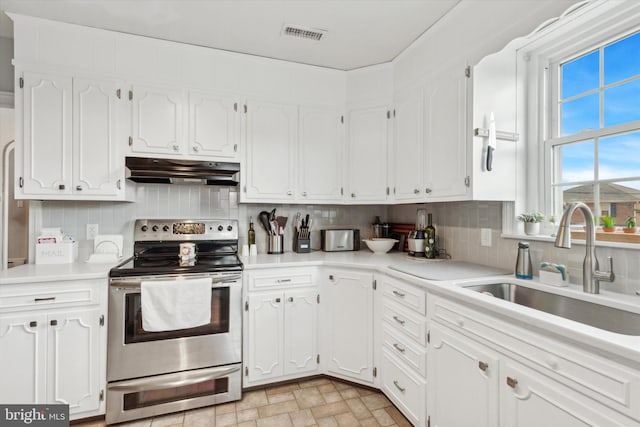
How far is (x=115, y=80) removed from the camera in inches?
89.7

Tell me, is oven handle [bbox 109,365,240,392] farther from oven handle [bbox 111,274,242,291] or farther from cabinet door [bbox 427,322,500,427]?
cabinet door [bbox 427,322,500,427]

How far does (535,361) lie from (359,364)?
4.55 ft

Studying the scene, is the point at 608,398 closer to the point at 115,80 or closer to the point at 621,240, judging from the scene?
the point at 621,240

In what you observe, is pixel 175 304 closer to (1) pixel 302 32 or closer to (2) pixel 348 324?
(2) pixel 348 324

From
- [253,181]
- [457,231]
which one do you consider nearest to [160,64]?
[253,181]

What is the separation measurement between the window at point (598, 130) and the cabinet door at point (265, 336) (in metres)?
1.87

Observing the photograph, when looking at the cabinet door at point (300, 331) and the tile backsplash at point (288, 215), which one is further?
the cabinet door at point (300, 331)

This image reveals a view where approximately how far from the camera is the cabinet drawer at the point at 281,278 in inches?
90.5

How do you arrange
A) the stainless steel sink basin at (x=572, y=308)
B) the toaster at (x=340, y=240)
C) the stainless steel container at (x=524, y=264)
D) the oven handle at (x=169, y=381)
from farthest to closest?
1. the toaster at (x=340, y=240)
2. the oven handle at (x=169, y=381)
3. the stainless steel container at (x=524, y=264)
4. the stainless steel sink basin at (x=572, y=308)

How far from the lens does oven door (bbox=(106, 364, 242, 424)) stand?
198 centimetres

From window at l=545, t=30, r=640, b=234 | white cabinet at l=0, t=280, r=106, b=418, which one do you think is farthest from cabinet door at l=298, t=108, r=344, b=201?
white cabinet at l=0, t=280, r=106, b=418

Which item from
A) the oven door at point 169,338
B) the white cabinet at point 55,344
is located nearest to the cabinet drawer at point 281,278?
the oven door at point 169,338

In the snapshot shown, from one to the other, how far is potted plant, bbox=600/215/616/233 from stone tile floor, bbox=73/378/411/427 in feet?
4.88

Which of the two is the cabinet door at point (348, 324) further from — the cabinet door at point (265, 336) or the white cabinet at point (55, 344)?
the white cabinet at point (55, 344)
